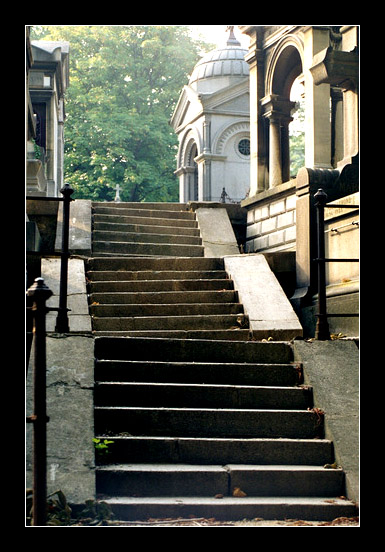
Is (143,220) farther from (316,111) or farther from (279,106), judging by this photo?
(279,106)

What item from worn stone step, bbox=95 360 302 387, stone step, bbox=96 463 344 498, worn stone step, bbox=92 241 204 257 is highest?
worn stone step, bbox=92 241 204 257

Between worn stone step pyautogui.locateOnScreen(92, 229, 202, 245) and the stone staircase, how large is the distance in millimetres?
3459

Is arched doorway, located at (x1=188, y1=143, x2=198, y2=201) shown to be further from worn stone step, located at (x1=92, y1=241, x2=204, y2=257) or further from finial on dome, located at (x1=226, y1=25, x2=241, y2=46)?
worn stone step, located at (x1=92, y1=241, x2=204, y2=257)

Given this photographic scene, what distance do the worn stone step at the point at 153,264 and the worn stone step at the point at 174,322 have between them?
1.64m

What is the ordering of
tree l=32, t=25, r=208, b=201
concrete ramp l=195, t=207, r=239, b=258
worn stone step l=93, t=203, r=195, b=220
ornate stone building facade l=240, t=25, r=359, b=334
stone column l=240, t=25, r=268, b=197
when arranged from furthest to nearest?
tree l=32, t=25, r=208, b=201
stone column l=240, t=25, r=268, b=197
worn stone step l=93, t=203, r=195, b=220
concrete ramp l=195, t=207, r=239, b=258
ornate stone building facade l=240, t=25, r=359, b=334

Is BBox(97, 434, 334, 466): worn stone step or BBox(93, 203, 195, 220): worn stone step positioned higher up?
BBox(93, 203, 195, 220): worn stone step

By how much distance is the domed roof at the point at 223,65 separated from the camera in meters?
27.4

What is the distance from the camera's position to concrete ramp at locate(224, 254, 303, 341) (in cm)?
830

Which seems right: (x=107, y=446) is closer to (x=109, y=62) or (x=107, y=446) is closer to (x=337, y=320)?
(x=337, y=320)

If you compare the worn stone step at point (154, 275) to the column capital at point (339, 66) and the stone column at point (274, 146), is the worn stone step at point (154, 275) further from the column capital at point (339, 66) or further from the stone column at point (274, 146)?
the stone column at point (274, 146)

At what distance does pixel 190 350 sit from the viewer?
7273mm

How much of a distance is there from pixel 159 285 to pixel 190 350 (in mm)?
2582

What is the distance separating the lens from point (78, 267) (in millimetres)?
9828

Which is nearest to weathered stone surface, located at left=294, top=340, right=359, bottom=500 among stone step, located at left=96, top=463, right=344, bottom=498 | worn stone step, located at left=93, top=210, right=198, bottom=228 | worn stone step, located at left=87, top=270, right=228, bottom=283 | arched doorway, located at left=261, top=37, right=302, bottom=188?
stone step, located at left=96, top=463, right=344, bottom=498
